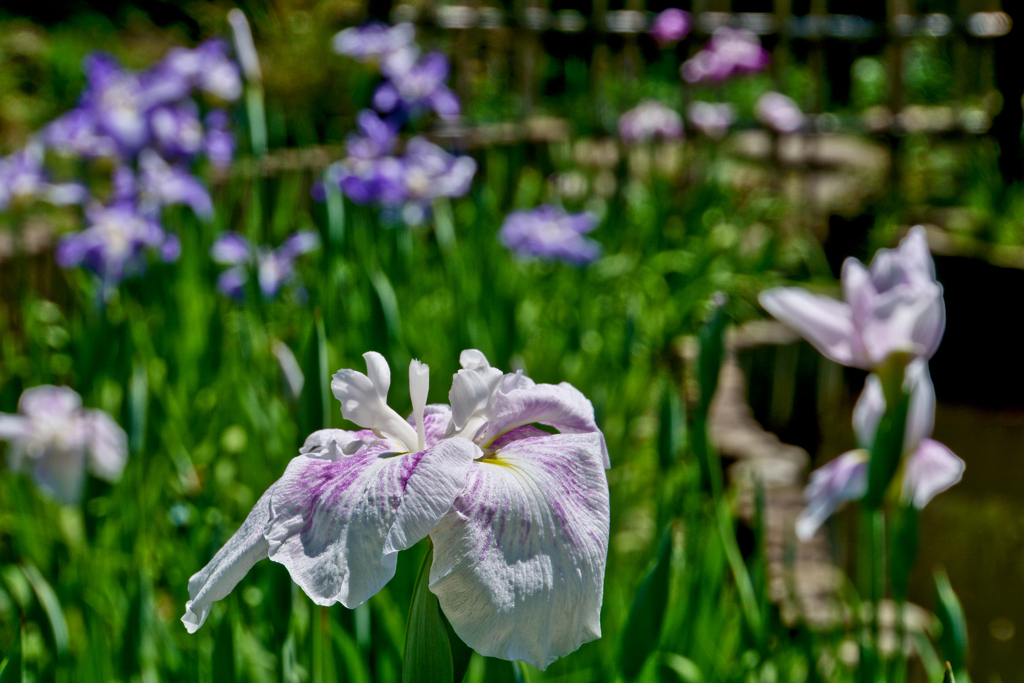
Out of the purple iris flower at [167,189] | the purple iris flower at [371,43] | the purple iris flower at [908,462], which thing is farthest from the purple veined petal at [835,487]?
the purple iris flower at [371,43]

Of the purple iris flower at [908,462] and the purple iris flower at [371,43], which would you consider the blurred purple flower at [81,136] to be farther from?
the purple iris flower at [908,462]

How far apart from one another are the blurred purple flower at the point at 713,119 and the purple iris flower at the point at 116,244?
3224 millimetres

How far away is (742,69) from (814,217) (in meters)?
1.68

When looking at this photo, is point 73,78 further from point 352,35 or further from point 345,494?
point 345,494

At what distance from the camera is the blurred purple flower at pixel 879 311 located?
1.00 metres

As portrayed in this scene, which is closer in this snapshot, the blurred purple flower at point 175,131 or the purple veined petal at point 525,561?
the purple veined petal at point 525,561

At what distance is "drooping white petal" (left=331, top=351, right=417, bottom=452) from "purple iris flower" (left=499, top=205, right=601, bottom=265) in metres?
1.96

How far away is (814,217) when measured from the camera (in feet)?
19.1

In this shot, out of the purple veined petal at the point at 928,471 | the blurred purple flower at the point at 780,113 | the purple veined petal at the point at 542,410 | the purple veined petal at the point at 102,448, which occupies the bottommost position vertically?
the blurred purple flower at the point at 780,113

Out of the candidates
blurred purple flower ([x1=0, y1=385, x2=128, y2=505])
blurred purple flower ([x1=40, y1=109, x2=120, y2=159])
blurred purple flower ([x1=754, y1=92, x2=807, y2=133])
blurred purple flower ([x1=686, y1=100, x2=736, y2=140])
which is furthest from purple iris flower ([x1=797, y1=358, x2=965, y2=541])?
blurred purple flower ([x1=754, y1=92, x2=807, y2=133])

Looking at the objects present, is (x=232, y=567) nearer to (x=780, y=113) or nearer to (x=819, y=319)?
(x=819, y=319)

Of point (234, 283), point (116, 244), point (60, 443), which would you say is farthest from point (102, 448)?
point (116, 244)

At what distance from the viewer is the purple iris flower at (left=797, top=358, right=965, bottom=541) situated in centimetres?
101

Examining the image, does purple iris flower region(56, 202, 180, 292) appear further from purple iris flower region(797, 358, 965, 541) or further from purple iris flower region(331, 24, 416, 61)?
purple iris flower region(797, 358, 965, 541)
